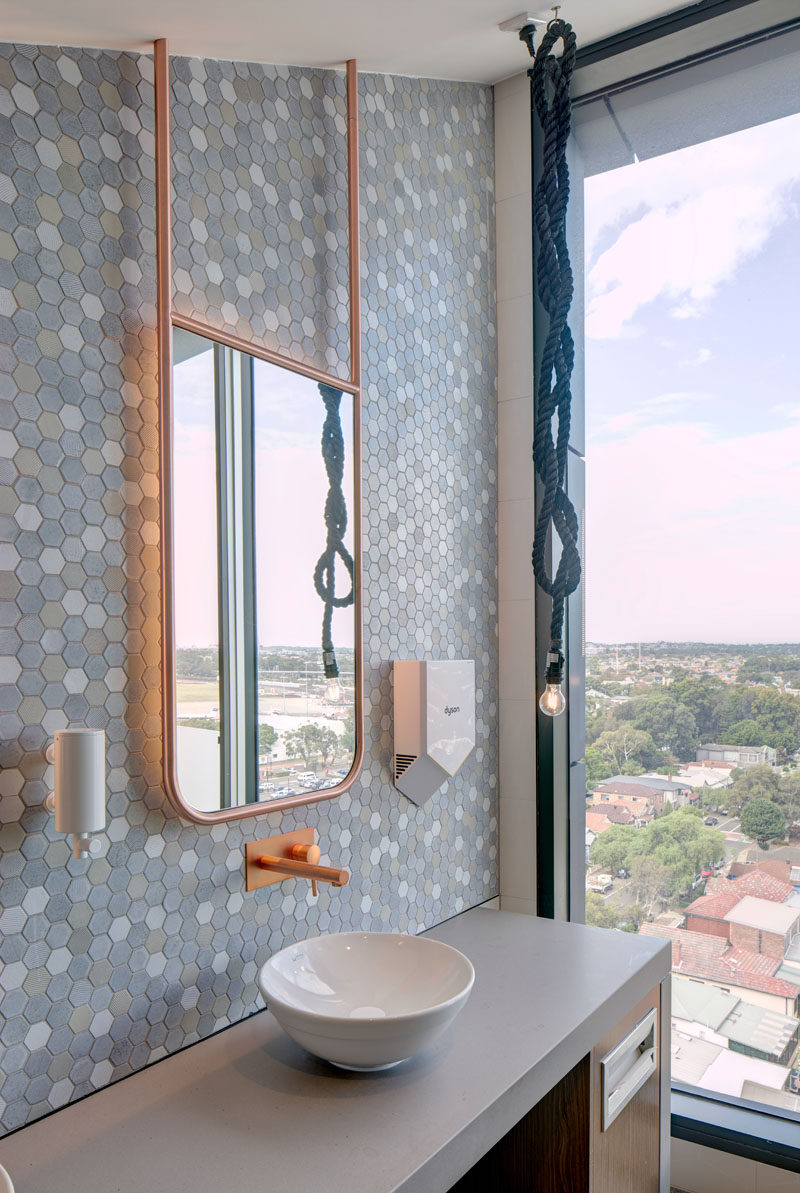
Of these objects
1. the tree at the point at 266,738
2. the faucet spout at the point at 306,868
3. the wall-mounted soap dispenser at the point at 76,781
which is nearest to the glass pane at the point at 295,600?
the tree at the point at 266,738

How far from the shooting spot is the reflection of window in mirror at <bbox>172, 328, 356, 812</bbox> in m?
1.25

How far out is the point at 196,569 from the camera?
4.17ft

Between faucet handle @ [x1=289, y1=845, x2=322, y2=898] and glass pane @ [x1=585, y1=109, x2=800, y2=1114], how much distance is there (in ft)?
2.99

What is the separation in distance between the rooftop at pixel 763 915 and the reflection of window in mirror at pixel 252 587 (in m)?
0.96

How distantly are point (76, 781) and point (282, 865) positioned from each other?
0.47m

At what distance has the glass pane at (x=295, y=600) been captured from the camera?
1396mm

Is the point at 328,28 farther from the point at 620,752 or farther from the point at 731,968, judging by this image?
the point at 731,968

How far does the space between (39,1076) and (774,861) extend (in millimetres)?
1479

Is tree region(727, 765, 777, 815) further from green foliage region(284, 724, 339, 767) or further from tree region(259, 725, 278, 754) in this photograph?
tree region(259, 725, 278, 754)

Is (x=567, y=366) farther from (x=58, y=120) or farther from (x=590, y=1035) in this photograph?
(x=590, y=1035)

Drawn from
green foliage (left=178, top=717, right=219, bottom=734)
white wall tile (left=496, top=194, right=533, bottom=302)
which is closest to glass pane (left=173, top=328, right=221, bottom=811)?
green foliage (left=178, top=717, right=219, bottom=734)

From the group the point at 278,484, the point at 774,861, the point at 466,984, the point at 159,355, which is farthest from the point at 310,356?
the point at 774,861

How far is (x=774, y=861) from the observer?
1.85 meters

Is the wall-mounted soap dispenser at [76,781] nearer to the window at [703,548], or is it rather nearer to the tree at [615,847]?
the window at [703,548]
